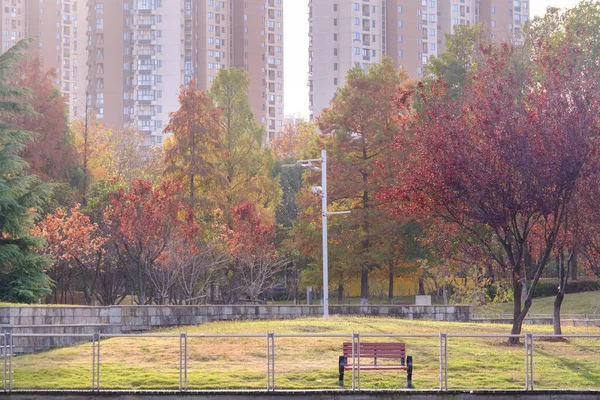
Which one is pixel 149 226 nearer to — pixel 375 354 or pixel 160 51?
pixel 375 354

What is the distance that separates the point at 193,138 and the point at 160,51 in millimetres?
103291

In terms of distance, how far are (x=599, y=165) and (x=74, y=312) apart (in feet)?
55.5

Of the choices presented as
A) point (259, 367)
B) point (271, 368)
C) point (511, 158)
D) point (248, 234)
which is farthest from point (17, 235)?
point (511, 158)

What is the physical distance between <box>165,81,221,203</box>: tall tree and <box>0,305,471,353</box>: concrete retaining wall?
1630cm

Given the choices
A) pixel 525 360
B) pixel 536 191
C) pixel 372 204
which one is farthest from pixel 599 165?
pixel 372 204

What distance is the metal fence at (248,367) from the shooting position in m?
21.2

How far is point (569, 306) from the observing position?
58.1 m

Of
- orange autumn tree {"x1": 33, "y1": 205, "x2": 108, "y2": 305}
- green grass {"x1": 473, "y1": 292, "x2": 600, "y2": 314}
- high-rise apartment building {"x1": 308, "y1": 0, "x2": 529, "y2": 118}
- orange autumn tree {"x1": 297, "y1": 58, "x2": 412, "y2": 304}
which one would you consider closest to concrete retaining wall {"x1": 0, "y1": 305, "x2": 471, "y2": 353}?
green grass {"x1": 473, "y1": 292, "x2": 600, "y2": 314}

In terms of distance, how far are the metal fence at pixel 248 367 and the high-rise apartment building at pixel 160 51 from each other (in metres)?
135

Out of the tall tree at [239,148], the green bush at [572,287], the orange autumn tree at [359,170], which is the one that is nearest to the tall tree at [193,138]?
the tall tree at [239,148]

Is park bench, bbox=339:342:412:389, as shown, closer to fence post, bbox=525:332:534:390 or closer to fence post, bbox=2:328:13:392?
fence post, bbox=525:332:534:390

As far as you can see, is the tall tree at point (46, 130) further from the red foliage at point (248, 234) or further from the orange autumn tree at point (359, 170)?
the orange autumn tree at point (359, 170)

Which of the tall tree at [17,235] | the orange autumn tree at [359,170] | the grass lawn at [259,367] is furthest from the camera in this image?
the orange autumn tree at [359,170]

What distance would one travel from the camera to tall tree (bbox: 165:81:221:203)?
57.2 meters
